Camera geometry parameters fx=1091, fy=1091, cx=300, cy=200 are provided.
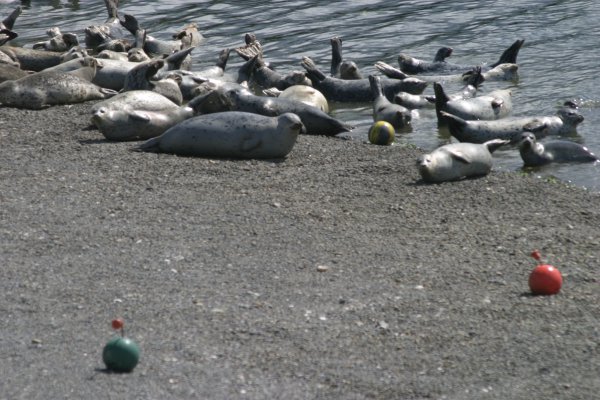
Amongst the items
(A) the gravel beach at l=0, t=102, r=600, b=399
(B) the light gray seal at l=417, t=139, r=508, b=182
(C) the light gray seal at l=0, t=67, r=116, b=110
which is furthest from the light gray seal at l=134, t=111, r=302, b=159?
(C) the light gray seal at l=0, t=67, r=116, b=110

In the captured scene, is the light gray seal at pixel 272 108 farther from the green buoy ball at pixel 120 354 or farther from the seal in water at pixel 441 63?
the green buoy ball at pixel 120 354

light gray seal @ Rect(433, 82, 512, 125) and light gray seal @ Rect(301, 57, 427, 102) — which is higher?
light gray seal @ Rect(433, 82, 512, 125)

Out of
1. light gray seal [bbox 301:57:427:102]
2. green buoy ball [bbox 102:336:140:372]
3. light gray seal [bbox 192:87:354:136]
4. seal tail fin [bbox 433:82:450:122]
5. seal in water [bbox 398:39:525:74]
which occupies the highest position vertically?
green buoy ball [bbox 102:336:140:372]

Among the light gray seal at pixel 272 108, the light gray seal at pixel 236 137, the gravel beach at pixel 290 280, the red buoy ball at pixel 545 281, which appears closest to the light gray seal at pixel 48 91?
the light gray seal at pixel 272 108

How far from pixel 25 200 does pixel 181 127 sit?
2.01m

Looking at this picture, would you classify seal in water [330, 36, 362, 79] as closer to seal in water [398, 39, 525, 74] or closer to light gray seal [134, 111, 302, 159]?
seal in water [398, 39, 525, 74]

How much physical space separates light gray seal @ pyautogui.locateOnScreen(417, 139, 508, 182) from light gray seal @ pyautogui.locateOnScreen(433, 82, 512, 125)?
2.12 m

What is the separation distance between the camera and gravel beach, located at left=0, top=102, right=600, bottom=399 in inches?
185

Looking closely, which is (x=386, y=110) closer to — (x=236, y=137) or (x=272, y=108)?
(x=272, y=108)

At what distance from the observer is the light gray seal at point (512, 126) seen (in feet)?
32.8

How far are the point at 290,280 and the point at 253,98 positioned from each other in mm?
4913

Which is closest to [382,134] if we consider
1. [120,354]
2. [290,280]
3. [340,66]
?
[340,66]

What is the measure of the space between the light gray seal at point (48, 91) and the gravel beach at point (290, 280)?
2199mm

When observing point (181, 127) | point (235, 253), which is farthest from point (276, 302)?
point (181, 127)
